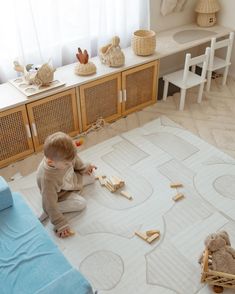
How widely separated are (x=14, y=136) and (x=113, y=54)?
86 centimetres

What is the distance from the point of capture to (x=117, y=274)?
1.57m

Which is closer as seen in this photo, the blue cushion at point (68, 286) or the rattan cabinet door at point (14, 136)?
the blue cushion at point (68, 286)

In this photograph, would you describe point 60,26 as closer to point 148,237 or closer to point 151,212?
point 151,212

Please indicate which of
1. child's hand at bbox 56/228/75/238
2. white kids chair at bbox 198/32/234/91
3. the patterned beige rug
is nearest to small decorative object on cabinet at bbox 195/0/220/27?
white kids chair at bbox 198/32/234/91

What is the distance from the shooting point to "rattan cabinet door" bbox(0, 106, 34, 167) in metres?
2.06

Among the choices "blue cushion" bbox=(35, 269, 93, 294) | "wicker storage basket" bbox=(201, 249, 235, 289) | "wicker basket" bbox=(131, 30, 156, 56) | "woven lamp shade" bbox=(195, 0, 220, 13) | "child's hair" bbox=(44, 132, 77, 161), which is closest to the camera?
"blue cushion" bbox=(35, 269, 93, 294)

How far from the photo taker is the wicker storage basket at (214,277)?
1.43m

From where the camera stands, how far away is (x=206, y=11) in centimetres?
290

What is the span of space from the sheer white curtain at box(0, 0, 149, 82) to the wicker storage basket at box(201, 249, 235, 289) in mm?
1661

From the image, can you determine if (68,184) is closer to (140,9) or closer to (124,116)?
(124,116)

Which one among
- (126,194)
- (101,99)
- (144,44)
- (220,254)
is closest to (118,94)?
(101,99)

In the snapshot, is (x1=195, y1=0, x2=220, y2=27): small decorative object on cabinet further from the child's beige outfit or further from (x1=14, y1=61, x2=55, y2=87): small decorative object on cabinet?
the child's beige outfit

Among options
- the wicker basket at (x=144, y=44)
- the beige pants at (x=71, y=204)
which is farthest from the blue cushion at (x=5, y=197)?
the wicker basket at (x=144, y=44)

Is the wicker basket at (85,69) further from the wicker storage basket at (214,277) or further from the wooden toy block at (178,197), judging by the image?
the wicker storage basket at (214,277)
